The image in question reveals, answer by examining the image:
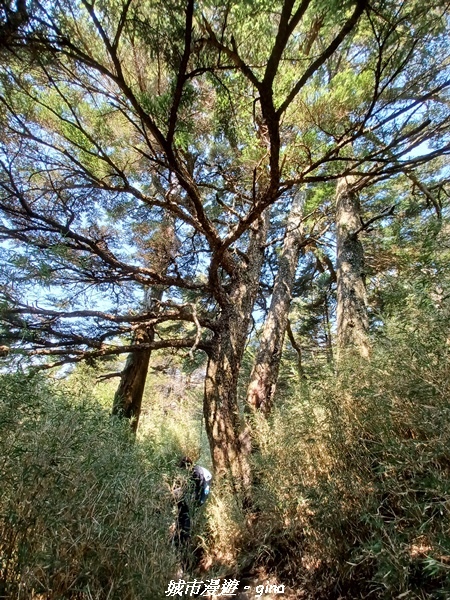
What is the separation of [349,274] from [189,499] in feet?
10.7

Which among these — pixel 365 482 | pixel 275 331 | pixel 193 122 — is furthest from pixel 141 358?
pixel 365 482

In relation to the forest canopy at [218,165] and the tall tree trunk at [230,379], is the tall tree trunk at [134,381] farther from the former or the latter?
the tall tree trunk at [230,379]

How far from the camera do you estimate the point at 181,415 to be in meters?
6.82

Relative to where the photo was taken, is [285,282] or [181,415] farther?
[181,415]

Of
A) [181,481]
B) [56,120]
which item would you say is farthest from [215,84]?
[181,481]

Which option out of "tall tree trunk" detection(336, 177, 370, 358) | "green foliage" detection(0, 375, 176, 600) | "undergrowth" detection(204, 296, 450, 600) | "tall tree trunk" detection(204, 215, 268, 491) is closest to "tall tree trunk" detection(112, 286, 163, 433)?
"tall tree trunk" detection(204, 215, 268, 491)

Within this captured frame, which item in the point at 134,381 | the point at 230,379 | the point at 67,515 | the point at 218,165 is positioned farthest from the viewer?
the point at 134,381

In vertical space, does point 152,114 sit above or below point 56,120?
below

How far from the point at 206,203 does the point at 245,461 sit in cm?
429

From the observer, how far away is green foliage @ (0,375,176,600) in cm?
139

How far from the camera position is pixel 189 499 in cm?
293

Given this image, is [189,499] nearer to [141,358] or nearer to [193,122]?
[141,358]

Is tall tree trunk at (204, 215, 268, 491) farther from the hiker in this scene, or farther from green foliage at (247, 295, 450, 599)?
green foliage at (247, 295, 450, 599)

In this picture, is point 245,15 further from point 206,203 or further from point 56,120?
point 206,203
